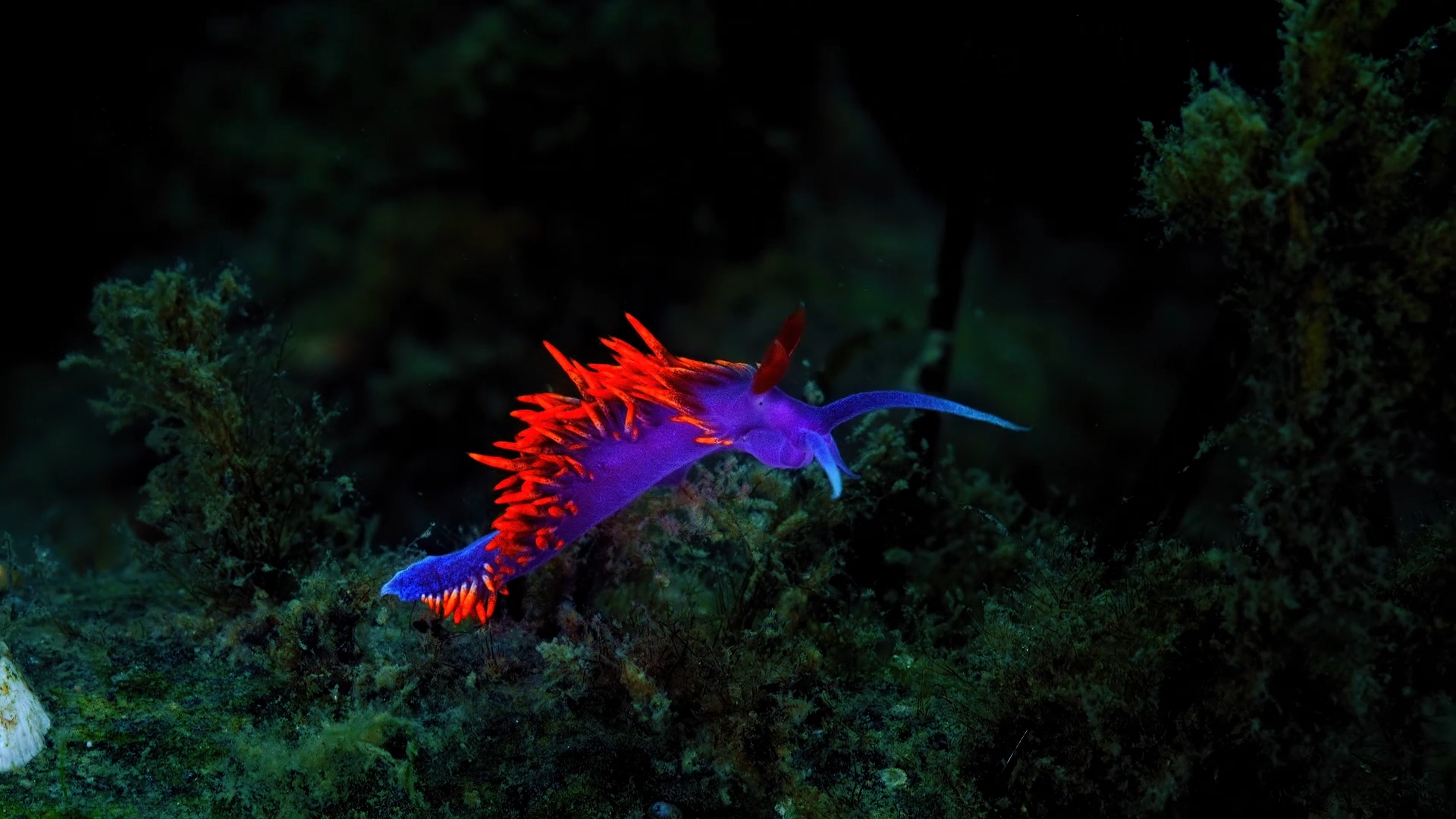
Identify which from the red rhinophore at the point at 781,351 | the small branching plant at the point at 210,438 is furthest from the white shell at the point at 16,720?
the red rhinophore at the point at 781,351

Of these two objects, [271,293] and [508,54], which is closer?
[508,54]

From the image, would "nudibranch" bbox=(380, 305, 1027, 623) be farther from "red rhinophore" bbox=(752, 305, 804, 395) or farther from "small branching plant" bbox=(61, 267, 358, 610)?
"small branching plant" bbox=(61, 267, 358, 610)

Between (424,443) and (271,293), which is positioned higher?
(271,293)

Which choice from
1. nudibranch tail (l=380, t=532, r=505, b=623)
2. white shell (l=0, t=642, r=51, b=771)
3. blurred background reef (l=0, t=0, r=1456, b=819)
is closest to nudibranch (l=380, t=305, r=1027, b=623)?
nudibranch tail (l=380, t=532, r=505, b=623)

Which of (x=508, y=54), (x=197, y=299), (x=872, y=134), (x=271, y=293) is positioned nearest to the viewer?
(x=197, y=299)

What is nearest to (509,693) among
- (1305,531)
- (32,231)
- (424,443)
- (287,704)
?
(287,704)

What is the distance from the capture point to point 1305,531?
1629 millimetres

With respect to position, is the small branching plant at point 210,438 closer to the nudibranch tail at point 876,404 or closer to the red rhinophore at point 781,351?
the red rhinophore at point 781,351

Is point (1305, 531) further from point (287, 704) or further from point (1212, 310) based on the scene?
point (1212, 310)

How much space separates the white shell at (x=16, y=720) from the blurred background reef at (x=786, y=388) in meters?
0.06

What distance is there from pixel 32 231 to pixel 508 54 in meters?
3.45

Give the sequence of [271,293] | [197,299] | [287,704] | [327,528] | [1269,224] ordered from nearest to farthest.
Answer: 1. [1269,224]
2. [287,704]
3. [197,299]
4. [327,528]
5. [271,293]

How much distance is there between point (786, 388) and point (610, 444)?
2010 mm

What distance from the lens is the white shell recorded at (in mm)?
1877
